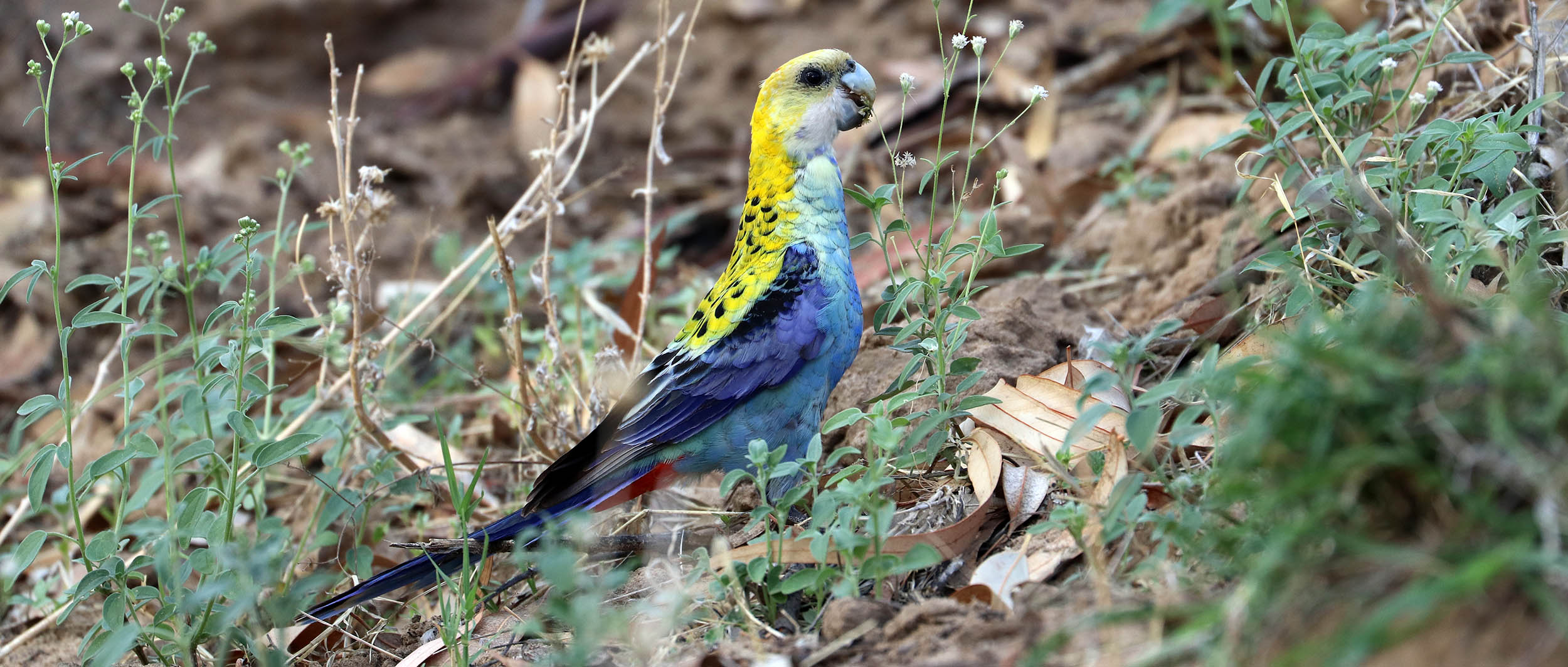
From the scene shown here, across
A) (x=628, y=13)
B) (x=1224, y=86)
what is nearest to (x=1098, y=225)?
(x=1224, y=86)

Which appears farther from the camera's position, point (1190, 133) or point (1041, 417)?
point (1190, 133)

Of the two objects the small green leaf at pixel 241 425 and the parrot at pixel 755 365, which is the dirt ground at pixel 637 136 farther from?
the small green leaf at pixel 241 425

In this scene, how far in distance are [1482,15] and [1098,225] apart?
1490mm

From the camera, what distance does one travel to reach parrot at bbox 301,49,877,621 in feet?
10.1

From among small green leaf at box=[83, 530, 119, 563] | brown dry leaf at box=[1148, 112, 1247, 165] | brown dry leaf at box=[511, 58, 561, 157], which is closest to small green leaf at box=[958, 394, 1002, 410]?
small green leaf at box=[83, 530, 119, 563]

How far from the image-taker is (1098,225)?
4.65 m

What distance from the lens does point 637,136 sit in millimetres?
6738

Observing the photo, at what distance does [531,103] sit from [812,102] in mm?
3932

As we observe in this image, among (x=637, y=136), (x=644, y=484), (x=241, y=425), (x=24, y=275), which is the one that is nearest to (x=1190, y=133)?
(x=644, y=484)

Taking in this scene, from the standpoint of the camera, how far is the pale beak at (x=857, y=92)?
3404 mm

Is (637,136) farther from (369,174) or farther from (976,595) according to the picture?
(976,595)

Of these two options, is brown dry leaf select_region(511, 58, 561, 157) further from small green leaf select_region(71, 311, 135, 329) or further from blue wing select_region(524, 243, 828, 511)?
small green leaf select_region(71, 311, 135, 329)

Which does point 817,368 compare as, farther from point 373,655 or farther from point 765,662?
point 373,655

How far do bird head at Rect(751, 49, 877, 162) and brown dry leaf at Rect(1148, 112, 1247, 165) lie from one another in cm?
186
